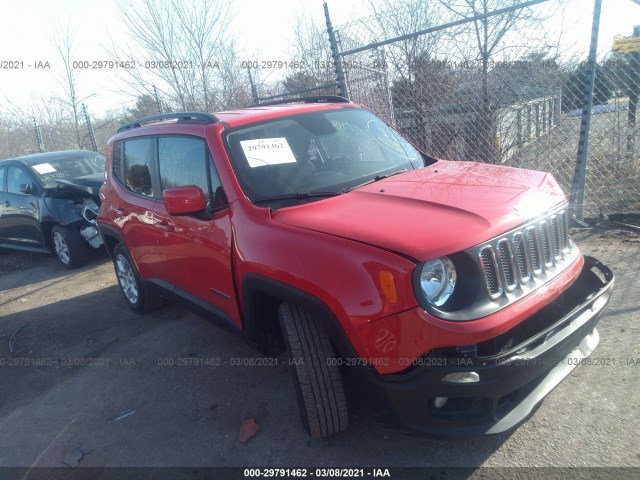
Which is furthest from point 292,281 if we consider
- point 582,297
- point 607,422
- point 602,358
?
point 602,358

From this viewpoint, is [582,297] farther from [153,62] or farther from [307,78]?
[153,62]

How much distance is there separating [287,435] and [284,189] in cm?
150

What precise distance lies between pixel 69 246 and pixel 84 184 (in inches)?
36.7

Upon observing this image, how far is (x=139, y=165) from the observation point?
4.13 metres

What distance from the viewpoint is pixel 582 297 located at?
2.75 metres

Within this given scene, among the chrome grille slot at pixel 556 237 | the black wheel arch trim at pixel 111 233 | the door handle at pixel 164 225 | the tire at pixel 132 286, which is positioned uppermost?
the door handle at pixel 164 225

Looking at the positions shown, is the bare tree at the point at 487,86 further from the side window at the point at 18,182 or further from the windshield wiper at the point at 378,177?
the side window at the point at 18,182

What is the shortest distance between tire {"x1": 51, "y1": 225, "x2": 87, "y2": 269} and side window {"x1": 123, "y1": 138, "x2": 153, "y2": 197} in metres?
3.12

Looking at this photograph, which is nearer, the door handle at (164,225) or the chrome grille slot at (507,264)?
the chrome grille slot at (507,264)

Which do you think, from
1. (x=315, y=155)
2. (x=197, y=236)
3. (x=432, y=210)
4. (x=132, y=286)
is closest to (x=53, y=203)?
(x=132, y=286)

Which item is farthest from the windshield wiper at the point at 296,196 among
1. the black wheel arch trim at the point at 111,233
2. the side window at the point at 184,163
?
the black wheel arch trim at the point at 111,233

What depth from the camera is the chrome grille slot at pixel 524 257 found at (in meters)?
2.26

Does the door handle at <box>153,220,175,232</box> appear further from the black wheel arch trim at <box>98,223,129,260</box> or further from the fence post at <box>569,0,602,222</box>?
the fence post at <box>569,0,602,222</box>

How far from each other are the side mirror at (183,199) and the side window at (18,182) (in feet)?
18.1
